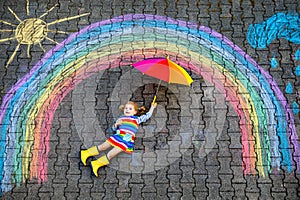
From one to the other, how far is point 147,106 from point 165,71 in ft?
1.48

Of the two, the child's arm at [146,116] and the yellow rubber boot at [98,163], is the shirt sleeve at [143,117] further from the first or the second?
the yellow rubber boot at [98,163]

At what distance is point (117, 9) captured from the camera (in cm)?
594

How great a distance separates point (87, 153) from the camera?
→ 17.2 ft

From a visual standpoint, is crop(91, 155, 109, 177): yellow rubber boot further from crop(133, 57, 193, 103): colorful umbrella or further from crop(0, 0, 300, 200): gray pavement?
crop(133, 57, 193, 103): colorful umbrella

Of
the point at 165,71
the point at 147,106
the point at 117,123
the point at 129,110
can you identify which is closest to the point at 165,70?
the point at 165,71

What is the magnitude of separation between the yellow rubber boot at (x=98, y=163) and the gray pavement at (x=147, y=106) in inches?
3.2

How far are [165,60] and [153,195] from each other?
4.61 feet

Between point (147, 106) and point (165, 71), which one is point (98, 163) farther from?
point (165, 71)

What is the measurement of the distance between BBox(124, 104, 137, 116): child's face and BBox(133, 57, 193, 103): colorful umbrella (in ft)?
1.29

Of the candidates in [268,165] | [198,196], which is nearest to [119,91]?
[198,196]

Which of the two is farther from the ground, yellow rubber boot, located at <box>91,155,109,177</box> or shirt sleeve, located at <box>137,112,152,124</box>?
shirt sleeve, located at <box>137,112,152,124</box>

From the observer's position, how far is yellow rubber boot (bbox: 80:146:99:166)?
5.23 meters

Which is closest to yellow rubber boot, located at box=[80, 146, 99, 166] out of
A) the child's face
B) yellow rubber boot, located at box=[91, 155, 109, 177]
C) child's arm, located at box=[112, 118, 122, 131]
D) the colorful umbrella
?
yellow rubber boot, located at box=[91, 155, 109, 177]

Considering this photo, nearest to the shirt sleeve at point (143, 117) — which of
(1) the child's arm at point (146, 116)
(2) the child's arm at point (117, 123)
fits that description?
(1) the child's arm at point (146, 116)
